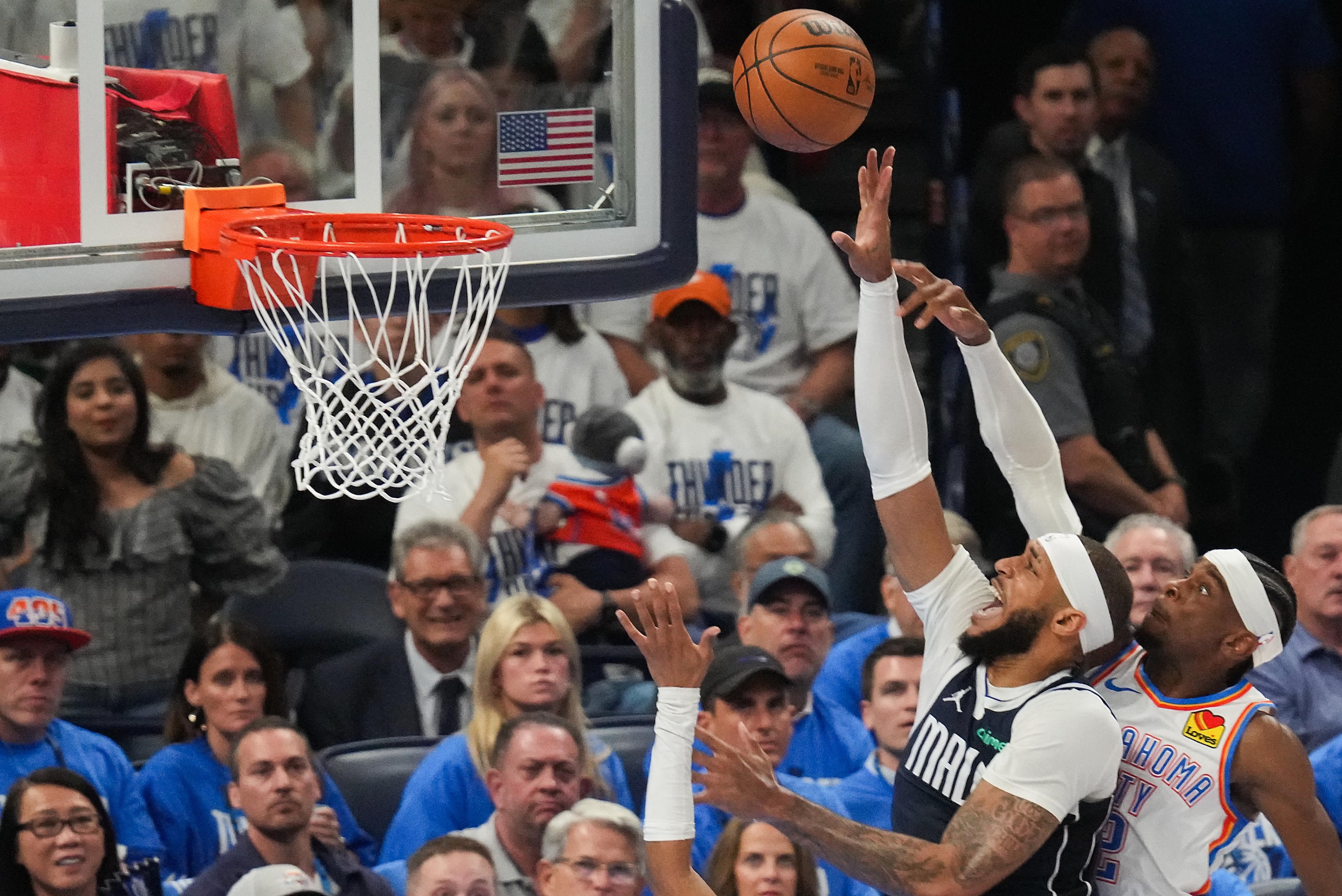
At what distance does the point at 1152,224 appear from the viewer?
8148mm

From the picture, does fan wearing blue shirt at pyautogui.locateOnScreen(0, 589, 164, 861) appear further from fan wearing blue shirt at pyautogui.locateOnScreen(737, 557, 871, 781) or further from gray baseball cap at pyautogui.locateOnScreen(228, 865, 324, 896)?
fan wearing blue shirt at pyautogui.locateOnScreen(737, 557, 871, 781)

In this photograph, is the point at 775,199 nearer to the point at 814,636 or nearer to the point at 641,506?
the point at 641,506

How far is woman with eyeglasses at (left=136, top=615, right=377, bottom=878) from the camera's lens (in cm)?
567

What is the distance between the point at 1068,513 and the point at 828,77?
3.86ft

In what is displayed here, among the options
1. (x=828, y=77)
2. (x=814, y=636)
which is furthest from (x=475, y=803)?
(x=828, y=77)

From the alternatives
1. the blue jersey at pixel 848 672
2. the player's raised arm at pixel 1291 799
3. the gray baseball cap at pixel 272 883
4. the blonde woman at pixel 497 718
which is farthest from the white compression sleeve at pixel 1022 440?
the gray baseball cap at pixel 272 883

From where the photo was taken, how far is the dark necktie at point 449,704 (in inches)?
251

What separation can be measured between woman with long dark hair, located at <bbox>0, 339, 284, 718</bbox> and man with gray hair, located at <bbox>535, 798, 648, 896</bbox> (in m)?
1.60

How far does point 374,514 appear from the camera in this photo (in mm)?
6992

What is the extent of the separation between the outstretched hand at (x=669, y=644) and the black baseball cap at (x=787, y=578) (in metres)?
2.32

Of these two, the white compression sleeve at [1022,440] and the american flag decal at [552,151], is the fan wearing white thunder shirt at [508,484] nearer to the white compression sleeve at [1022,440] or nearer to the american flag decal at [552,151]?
the american flag decal at [552,151]

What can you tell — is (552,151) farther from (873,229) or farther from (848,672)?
(848,672)

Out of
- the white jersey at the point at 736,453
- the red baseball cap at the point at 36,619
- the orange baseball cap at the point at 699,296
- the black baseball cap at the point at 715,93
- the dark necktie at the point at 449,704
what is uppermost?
the black baseball cap at the point at 715,93

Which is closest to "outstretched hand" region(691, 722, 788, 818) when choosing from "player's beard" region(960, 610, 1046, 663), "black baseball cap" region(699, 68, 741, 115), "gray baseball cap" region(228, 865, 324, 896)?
"player's beard" region(960, 610, 1046, 663)
